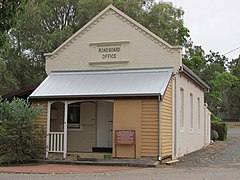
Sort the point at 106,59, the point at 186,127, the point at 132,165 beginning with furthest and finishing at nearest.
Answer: the point at 186,127, the point at 106,59, the point at 132,165

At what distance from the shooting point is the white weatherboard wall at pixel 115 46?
1989 cm

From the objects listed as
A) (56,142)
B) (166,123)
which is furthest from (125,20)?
(56,142)

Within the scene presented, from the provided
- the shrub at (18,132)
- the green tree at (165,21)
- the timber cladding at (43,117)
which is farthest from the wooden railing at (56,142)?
the green tree at (165,21)

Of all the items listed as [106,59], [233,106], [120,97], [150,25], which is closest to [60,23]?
[150,25]

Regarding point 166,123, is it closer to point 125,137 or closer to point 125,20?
point 125,137

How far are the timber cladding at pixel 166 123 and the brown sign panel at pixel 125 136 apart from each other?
4.00ft

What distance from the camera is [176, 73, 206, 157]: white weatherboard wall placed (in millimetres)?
20484

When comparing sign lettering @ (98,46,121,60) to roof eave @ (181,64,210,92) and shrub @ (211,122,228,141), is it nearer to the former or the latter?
roof eave @ (181,64,210,92)

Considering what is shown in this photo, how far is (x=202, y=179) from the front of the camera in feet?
42.2

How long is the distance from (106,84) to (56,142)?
129 inches

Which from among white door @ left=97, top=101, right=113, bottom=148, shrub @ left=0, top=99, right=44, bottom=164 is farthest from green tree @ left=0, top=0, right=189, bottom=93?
shrub @ left=0, top=99, right=44, bottom=164

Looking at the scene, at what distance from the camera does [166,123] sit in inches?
738

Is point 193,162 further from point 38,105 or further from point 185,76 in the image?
point 38,105

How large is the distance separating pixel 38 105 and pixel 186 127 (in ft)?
25.6
